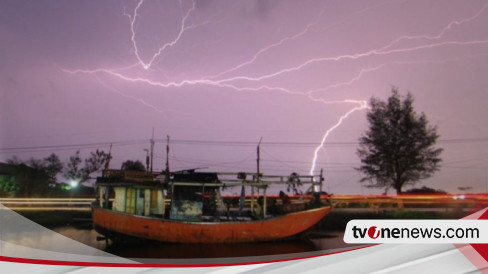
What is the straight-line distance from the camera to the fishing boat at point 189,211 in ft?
12.7

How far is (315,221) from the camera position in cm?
416

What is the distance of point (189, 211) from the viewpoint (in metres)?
4.05

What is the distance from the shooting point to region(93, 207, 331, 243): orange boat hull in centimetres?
388

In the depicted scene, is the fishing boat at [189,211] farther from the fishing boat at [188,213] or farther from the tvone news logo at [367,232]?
the tvone news logo at [367,232]

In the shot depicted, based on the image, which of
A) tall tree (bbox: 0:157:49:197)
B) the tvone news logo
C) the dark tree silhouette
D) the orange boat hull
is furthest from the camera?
the orange boat hull

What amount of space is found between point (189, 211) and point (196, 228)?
0.22m

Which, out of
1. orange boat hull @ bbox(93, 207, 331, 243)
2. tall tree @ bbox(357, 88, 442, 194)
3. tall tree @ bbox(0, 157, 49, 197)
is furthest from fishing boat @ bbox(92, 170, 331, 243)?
tall tree @ bbox(357, 88, 442, 194)

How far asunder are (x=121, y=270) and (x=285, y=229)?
3.23m

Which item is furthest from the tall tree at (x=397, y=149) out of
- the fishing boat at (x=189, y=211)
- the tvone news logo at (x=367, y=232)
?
the fishing boat at (x=189, y=211)

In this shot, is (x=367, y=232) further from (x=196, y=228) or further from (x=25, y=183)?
(x=196, y=228)

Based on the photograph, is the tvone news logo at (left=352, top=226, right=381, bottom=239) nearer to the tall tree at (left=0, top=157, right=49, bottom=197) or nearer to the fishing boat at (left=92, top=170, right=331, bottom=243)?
the tall tree at (left=0, top=157, right=49, bottom=197)

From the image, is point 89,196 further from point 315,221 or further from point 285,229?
point 315,221

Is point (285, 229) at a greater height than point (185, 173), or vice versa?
point (185, 173)

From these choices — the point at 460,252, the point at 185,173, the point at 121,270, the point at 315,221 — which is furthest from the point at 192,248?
the point at 460,252
